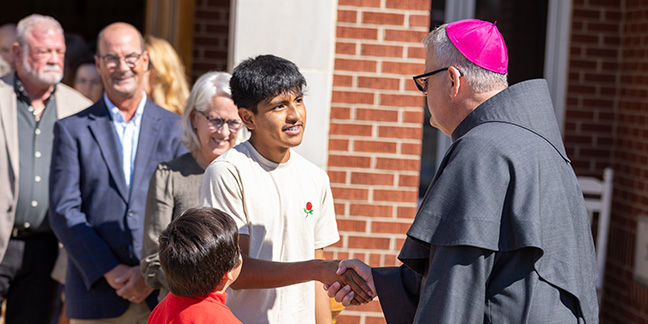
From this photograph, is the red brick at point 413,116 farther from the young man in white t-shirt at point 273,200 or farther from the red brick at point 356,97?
the young man in white t-shirt at point 273,200

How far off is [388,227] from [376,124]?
24.4 inches

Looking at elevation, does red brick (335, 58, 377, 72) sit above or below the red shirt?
above

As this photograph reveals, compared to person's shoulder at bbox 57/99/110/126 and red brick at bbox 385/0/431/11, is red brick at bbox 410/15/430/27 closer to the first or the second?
red brick at bbox 385/0/431/11

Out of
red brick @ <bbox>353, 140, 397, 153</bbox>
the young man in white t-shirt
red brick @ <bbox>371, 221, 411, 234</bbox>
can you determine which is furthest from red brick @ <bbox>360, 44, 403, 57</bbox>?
the young man in white t-shirt

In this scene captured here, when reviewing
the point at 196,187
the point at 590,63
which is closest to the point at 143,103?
the point at 196,187

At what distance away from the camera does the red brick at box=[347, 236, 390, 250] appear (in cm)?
475

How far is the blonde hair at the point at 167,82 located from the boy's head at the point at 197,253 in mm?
2585

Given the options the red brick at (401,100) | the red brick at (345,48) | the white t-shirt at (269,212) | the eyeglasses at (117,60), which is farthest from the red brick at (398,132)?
the white t-shirt at (269,212)

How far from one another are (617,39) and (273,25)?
3.27 meters

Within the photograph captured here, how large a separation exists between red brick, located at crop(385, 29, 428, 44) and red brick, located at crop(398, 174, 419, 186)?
0.81 m

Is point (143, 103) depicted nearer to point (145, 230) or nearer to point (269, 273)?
point (145, 230)

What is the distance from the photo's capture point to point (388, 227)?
4.74m

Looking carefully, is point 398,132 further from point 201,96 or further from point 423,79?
point 423,79

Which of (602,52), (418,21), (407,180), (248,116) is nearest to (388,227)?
(407,180)
